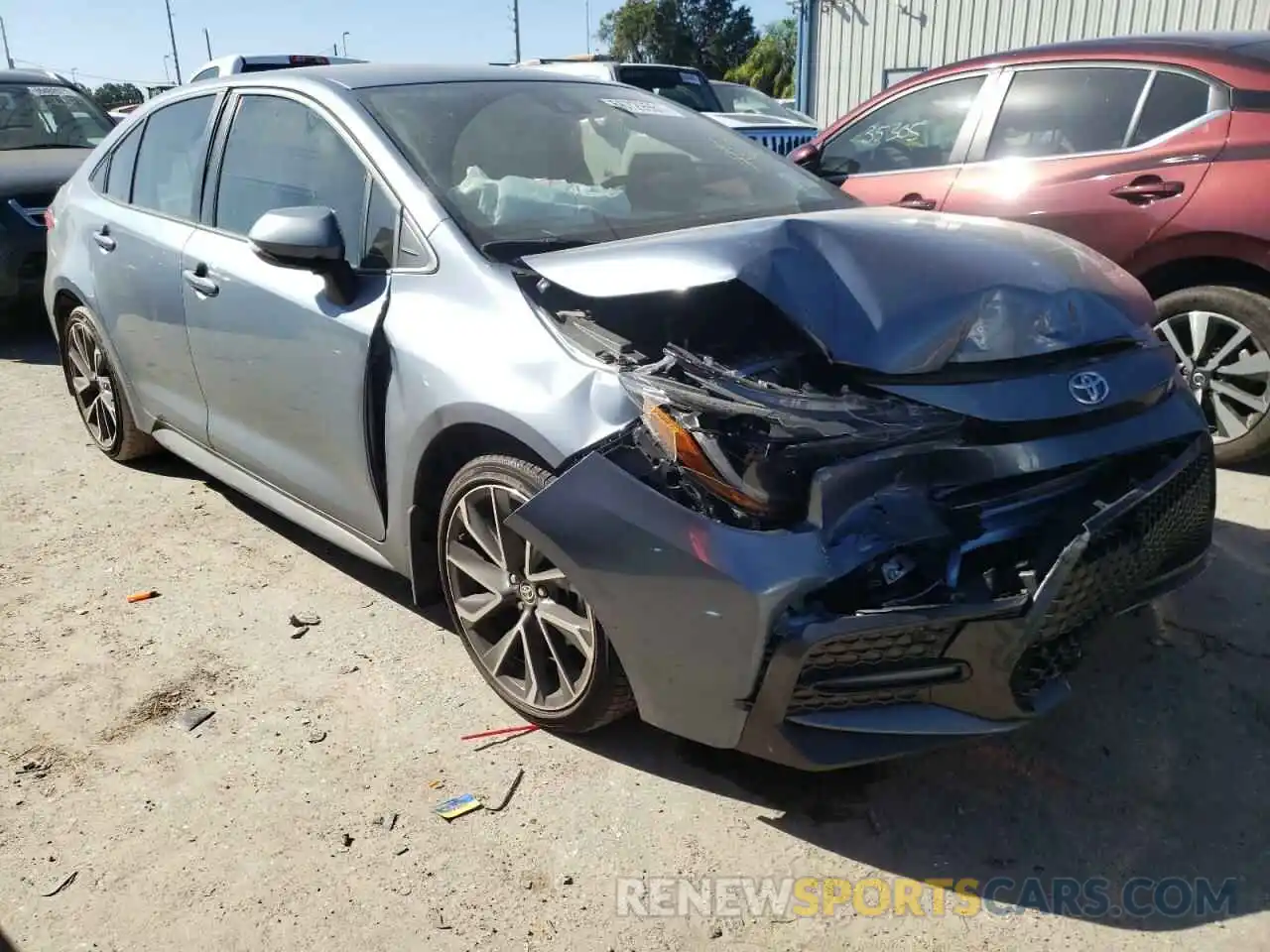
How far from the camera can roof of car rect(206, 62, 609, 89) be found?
3.45 m

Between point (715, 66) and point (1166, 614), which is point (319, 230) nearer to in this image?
point (1166, 614)

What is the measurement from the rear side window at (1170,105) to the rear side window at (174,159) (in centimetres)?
392

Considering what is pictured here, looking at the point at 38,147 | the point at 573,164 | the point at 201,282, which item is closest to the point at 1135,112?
the point at 573,164

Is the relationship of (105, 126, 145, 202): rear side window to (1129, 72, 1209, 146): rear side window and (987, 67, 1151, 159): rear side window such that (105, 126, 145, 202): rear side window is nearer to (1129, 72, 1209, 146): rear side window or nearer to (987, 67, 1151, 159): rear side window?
(987, 67, 1151, 159): rear side window

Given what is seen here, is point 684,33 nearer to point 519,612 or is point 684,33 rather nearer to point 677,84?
Result: point 677,84

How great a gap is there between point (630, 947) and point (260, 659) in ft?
5.62

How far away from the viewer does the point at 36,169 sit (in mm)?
8086

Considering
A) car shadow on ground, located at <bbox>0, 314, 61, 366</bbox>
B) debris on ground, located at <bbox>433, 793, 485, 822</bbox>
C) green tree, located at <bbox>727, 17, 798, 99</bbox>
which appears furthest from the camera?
green tree, located at <bbox>727, 17, 798, 99</bbox>

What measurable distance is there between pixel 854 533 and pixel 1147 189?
3195 millimetres

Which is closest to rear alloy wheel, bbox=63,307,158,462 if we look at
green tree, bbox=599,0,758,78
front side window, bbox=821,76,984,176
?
front side window, bbox=821,76,984,176

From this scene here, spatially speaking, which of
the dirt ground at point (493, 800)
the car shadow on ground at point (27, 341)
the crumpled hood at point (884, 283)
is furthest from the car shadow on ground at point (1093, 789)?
the car shadow on ground at point (27, 341)

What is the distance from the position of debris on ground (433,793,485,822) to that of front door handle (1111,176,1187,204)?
379 cm

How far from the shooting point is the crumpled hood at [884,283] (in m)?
2.40

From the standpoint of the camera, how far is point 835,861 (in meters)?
2.35
